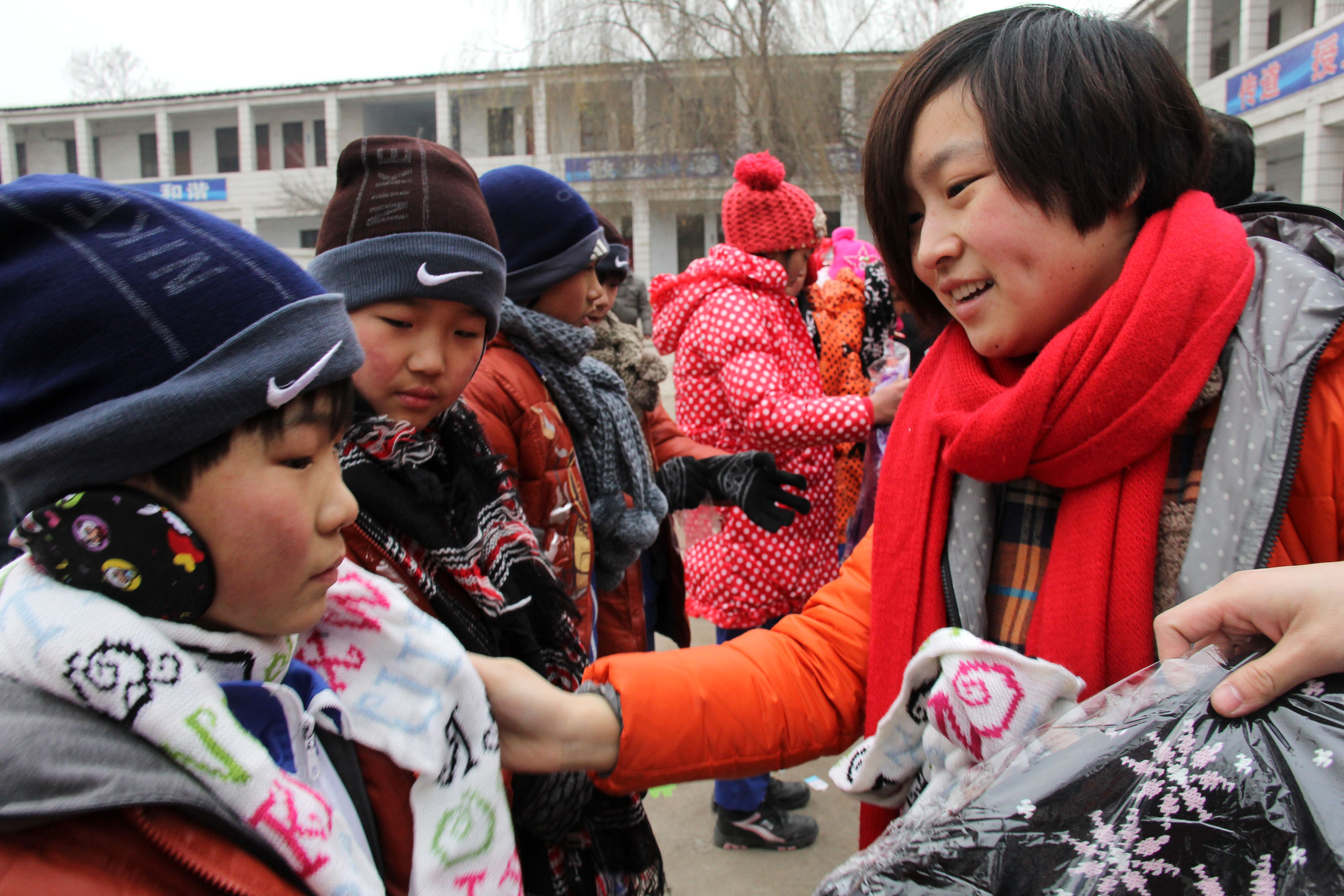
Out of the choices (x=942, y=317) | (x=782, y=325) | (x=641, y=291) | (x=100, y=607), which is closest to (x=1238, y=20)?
(x=641, y=291)

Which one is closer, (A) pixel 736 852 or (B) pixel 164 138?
Answer: (A) pixel 736 852

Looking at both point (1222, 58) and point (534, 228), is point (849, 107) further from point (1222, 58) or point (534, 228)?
point (534, 228)

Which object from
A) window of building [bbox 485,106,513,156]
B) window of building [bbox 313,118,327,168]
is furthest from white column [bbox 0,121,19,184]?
window of building [bbox 485,106,513,156]

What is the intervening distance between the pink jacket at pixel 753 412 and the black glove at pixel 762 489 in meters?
0.19

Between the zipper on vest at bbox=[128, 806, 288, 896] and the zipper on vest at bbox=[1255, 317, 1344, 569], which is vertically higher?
the zipper on vest at bbox=[1255, 317, 1344, 569]

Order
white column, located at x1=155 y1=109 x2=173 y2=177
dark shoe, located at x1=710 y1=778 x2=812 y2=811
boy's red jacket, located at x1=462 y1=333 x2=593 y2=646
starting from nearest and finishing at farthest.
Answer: boy's red jacket, located at x1=462 y1=333 x2=593 y2=646 → dark shoe, located at x1=710 y1=778 x2=812 y2=811 → white column, located at x1=155 y1=109 x2=173 y2=177

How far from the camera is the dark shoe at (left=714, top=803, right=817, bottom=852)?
2.73 meters

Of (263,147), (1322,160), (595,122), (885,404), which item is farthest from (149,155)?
(885,404)

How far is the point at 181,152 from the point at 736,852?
3577cm

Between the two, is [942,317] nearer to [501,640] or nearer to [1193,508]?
[1193,508]

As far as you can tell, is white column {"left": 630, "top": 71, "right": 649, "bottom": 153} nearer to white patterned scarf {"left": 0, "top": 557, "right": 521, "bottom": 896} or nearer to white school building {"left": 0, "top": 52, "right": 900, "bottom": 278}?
white school building {"left": 0, "top": 52, "right": 900, "bottom": 278}

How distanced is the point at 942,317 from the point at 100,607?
1.15 metres

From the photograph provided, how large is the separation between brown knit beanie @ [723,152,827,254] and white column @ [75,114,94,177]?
3485cm

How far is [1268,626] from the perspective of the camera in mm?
740
